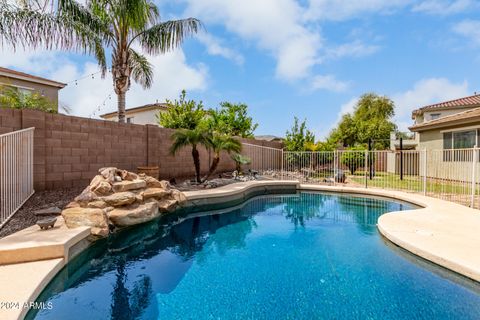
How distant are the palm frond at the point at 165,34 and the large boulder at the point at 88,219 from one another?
7.40m

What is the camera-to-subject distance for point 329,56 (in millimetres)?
14375

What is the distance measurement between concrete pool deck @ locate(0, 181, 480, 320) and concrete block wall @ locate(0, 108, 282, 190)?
2.90 meters

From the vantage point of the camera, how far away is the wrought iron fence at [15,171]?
464 cm

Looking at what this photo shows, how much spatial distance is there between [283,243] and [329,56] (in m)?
12.4

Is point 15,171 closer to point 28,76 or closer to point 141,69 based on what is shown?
point 141,69

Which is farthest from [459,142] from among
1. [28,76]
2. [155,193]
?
[28,76]

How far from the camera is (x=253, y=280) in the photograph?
12.5 ft

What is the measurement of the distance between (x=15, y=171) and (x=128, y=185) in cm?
217

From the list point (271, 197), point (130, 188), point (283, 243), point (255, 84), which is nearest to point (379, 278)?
point (283, 243)

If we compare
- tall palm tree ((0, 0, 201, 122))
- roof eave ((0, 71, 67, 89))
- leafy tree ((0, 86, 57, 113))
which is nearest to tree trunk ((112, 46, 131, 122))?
tall palm tree ((0, 0, 201, 122))

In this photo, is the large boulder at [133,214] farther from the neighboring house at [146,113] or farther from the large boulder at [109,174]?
the neighboring house at [146,113]

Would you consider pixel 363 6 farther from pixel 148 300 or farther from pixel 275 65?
pixel 148 300

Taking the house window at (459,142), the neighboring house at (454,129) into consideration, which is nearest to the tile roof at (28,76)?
the neighboring house at (454,129)

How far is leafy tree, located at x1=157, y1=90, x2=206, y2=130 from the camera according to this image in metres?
15.8
